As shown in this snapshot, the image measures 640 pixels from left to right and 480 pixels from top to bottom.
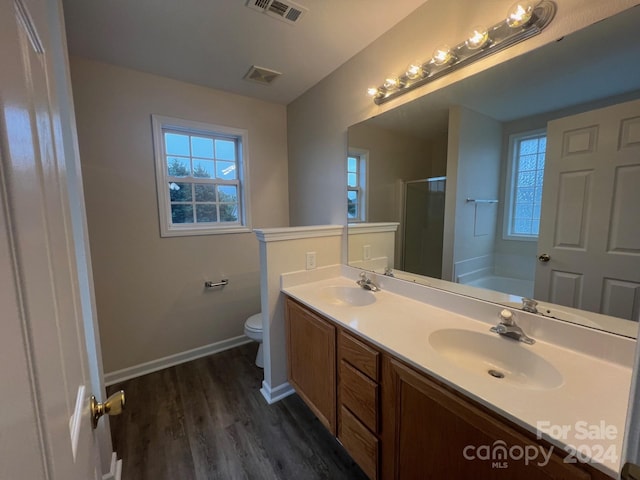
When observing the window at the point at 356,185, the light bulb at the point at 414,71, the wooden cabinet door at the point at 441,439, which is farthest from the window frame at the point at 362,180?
the wooden cabinet door at the point at 441,439

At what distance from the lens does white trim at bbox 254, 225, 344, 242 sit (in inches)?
69.8

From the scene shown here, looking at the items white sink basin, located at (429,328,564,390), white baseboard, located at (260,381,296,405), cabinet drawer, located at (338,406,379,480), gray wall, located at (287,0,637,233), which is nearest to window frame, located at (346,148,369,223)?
gray wall, located at (287,0,637,233)

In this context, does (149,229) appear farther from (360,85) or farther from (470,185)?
(470,185)

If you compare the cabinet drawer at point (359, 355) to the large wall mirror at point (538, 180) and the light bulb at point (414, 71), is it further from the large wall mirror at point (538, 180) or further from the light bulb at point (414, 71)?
the light bulb at point (414, 71)

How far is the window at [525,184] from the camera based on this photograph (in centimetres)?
112

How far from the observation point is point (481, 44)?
1.22 meters

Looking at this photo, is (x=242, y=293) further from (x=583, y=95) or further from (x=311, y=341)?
(x=583, y=95)

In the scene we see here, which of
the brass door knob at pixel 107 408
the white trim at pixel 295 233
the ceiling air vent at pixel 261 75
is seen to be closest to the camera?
the brass door knob at pixel 107 408

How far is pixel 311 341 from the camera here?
1.59 metres

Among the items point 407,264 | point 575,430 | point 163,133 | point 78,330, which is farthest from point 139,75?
point 575,430

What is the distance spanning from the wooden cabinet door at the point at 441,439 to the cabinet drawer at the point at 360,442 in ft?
0.18

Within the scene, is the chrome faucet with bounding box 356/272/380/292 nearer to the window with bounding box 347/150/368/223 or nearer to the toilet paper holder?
the window with bounding box 347/150/368/223

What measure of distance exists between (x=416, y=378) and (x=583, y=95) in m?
1.23

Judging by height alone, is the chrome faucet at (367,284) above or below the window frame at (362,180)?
below
